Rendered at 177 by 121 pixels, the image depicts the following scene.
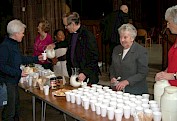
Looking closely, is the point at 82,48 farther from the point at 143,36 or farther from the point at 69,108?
the point at 143,36

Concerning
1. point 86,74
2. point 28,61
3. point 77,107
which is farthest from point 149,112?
point 28,61

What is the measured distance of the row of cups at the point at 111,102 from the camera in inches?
102

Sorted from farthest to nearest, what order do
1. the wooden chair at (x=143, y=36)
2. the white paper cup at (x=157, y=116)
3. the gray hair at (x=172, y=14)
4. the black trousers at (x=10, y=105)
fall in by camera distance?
the wooden chair at (x=143, y=36) → the black trousers at (x=10, y=105) → the gray hair at (x=172, y=14) → the white paper cup at (x=157, y=116)

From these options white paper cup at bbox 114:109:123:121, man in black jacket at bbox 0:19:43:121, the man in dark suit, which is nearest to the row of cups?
white paper cup at bbox 114:109:123:121

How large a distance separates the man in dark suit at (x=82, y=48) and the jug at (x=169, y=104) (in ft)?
5.52

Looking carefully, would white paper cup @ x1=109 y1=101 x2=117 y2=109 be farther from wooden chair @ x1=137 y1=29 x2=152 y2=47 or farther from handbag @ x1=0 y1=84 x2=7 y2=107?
wooden chair @ x1=137 y1=29 x2=152 y2=47

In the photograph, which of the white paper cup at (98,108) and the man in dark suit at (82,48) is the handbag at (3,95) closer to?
the man in dark suit at (82,48)

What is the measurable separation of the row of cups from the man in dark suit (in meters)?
0.75

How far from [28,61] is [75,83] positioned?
99 cm

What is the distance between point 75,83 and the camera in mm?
3822

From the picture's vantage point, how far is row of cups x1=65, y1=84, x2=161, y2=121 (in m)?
2.58

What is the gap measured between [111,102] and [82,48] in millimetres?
1403

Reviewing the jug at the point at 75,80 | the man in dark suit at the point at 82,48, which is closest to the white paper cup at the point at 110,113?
the jug at the point at 75,80

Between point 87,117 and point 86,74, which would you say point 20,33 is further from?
point 87,117
